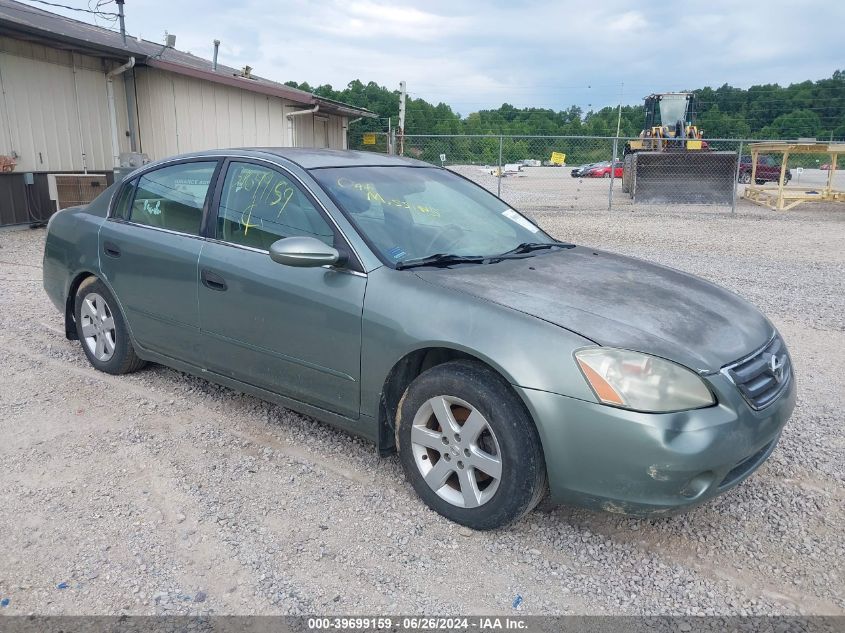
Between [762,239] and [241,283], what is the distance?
11.7 m

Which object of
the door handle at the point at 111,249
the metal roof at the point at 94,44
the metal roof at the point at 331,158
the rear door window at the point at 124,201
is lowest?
the door handle at the point at 111,249

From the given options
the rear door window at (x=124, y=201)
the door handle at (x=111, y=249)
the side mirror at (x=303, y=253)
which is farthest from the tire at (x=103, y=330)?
the side mirror at (x=303, y=253)

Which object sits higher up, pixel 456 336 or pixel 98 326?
pixel 456 336

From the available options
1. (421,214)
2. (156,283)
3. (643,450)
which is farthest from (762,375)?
(156,283)

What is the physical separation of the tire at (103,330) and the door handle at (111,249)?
24 cm

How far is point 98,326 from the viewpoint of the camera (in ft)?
14.7

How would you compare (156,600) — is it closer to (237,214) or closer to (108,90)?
(237,214)

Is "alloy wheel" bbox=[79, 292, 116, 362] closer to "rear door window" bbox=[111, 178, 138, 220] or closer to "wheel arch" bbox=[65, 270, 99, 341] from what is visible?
"wheel arch" bbox=[65, 270, 99, 341]

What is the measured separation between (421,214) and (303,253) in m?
0.83

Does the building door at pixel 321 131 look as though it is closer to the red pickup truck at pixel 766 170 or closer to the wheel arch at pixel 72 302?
the wheel arch at pixel 72 302

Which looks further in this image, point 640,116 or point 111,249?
point 640,116

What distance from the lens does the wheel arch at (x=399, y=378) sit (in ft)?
9.49

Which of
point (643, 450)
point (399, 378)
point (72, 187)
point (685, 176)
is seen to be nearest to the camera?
point (643, 450)

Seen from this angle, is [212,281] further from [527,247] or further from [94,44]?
[94,44]
